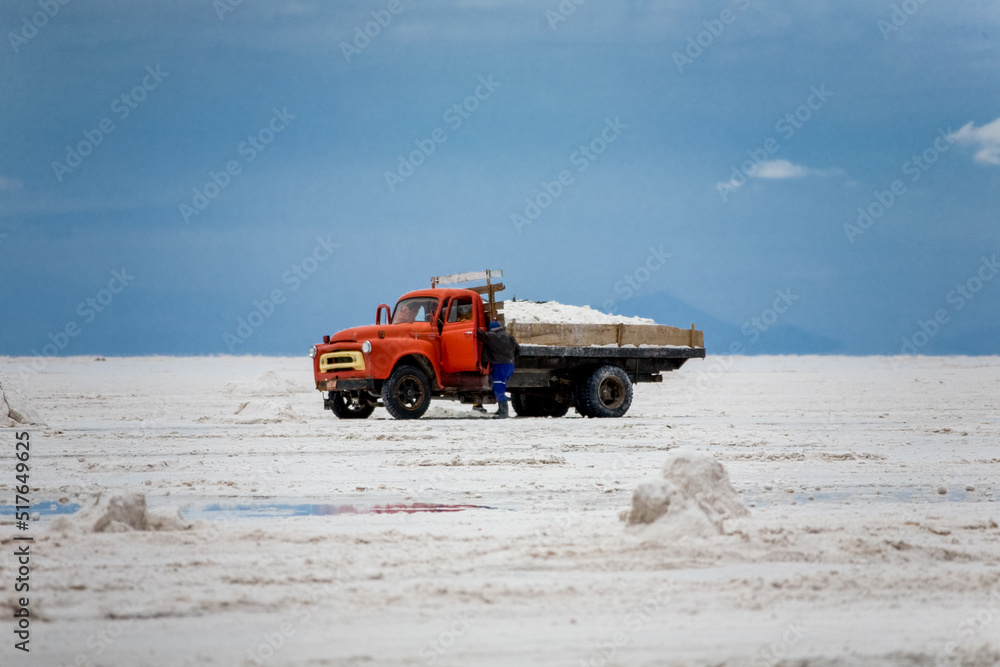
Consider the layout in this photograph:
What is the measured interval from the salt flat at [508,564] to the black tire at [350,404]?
19.8ft

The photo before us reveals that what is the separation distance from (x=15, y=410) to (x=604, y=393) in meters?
10.2

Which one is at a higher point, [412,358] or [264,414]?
[412,358]

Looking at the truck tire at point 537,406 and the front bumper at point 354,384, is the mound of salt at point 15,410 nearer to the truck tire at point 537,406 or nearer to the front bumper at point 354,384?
the front bumper at point 354,384

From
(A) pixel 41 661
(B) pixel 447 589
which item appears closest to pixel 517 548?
(B) pixel 447 589

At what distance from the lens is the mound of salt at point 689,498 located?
681 cm

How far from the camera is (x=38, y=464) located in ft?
38.0

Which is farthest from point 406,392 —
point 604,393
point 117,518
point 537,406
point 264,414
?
point 117,518

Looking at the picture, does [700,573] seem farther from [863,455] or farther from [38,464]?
[38,464]

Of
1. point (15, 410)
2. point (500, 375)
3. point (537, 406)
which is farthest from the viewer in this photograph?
point (537, 406)

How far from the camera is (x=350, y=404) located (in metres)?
Result: 19.3

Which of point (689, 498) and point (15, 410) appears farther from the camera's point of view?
point (15, 410)

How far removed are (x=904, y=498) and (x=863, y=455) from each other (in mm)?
3626

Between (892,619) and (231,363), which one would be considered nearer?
(892,619)

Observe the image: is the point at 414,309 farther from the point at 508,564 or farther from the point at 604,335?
the point at 508,564
